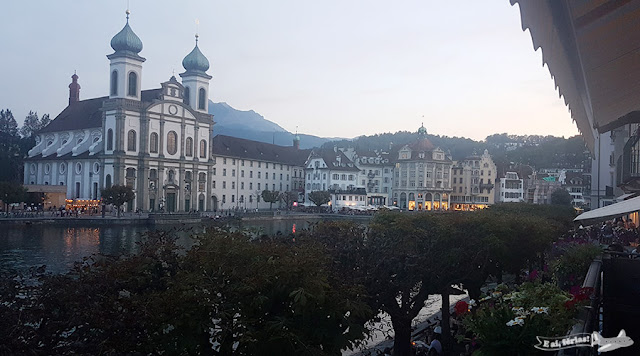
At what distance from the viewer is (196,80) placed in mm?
88250

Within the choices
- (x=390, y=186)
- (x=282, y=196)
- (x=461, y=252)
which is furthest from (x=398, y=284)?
(x=390, y=186)

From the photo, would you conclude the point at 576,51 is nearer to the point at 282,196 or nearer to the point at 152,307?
the point at 152,307

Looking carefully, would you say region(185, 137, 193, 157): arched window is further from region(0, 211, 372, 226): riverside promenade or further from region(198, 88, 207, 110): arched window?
region(0, 211, 372, 226): riverside promenade

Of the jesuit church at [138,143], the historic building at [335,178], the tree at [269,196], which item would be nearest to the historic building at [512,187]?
the historic building at [335,178]

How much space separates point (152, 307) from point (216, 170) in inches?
3336

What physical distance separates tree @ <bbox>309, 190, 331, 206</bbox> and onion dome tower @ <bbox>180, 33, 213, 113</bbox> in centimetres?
2217

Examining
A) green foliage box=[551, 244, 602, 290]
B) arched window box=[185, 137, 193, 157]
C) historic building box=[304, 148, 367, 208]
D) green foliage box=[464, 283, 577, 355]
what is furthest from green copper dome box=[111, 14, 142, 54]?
green foliage box=[464, 283, 577, 355]

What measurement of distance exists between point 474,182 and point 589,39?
104 meters

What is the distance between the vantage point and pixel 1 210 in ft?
219

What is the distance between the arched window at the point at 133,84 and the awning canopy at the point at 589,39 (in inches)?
2951

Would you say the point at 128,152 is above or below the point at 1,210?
above

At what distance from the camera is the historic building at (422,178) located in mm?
104250

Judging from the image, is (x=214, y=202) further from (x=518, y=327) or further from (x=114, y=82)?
(x=518, y=327)

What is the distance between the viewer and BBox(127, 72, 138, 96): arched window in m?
77.4
